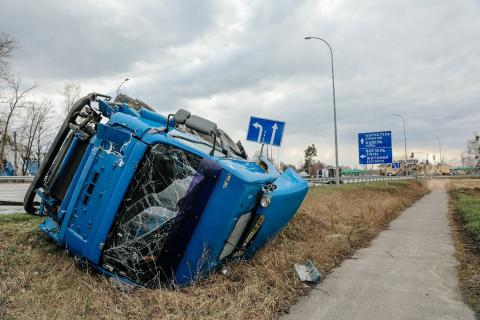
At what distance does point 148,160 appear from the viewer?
4109mm

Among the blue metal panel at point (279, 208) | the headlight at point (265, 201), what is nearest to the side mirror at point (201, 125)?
the headlight at point (265, 201)

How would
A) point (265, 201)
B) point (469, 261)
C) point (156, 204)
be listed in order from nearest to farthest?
point (156, 204) → point (265, 201) → point (469, 261)

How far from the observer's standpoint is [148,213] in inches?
161

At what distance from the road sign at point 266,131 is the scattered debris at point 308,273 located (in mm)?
5334

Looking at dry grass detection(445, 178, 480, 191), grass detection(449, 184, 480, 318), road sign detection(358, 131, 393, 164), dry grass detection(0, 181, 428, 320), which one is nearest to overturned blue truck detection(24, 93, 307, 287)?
dry grass detection(0, 181, 428, 320)

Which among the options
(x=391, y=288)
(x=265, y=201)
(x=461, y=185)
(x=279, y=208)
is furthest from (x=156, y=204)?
(x=461, y=185)

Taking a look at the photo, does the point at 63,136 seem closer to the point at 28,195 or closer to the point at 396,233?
the point at 28,195

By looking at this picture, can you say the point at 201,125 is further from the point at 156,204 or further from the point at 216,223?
the point at 216,223

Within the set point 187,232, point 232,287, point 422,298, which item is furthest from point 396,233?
point 187,232

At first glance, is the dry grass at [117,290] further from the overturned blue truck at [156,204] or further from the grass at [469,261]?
the grass at [469,261]

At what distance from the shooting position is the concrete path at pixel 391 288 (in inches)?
171

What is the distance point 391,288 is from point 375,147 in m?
22.4

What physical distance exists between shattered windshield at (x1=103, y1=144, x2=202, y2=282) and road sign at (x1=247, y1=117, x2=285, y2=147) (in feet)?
21.6

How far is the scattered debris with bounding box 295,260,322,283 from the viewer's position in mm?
5316
